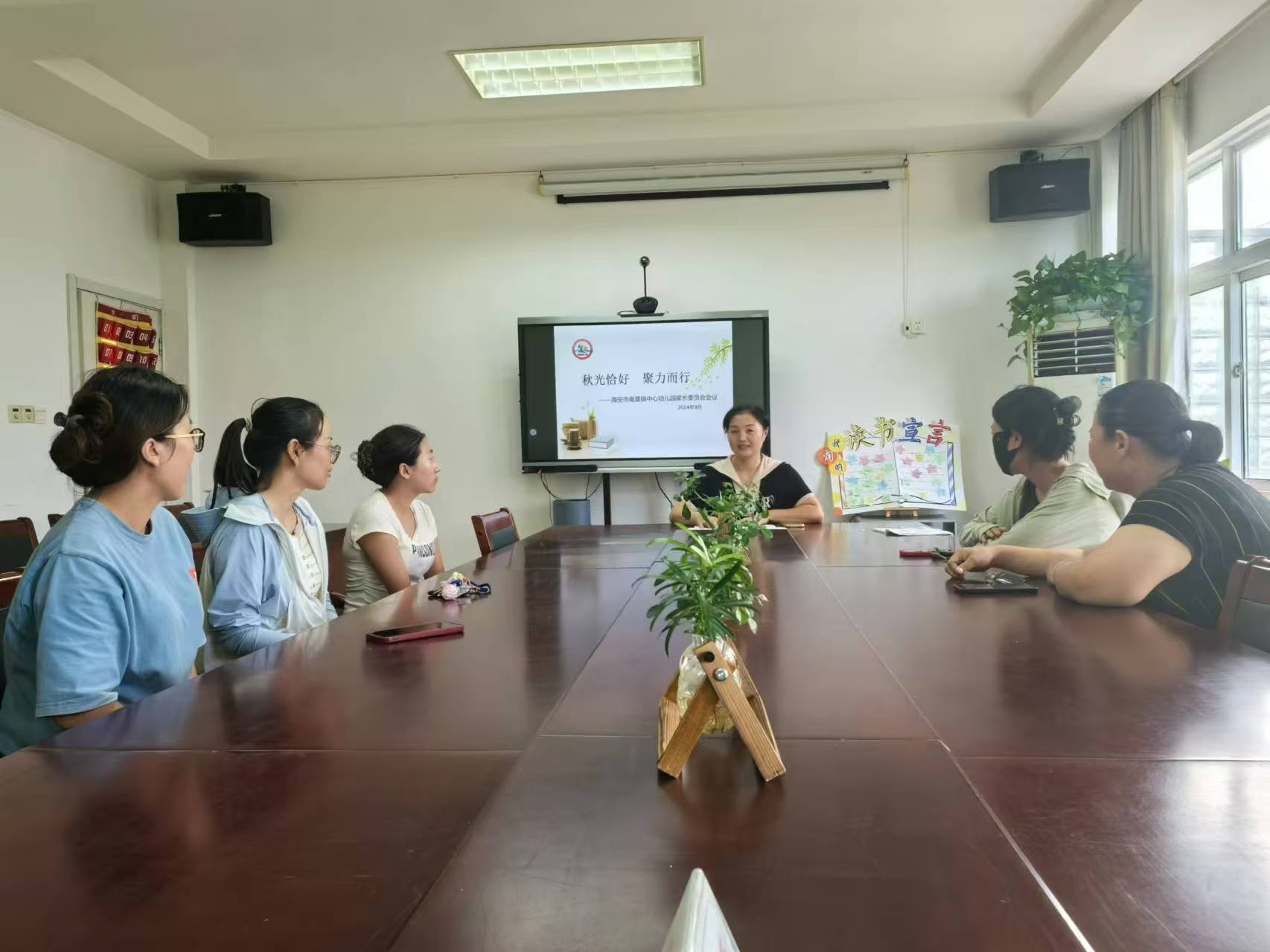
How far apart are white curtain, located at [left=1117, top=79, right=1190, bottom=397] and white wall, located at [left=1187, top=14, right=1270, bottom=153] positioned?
3.4 inches

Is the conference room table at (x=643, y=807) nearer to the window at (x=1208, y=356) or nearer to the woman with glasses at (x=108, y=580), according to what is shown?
the woman with glasses at (x=108, y=580)

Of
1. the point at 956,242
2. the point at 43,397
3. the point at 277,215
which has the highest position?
the point at 277,215

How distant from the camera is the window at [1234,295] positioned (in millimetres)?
3781

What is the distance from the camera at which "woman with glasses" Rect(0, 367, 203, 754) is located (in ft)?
4.21

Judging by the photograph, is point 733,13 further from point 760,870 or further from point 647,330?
point 760,870

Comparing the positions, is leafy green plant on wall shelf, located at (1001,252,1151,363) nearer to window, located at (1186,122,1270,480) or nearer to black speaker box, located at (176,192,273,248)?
window, located at (1186,122,1270,480)

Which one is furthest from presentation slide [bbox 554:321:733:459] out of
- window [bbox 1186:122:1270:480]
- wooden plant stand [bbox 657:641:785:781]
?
wooden plant stand [bbox 657:641:785:781]

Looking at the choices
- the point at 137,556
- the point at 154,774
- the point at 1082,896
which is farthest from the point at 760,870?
the point at 137,556

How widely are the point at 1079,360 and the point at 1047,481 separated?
238 centimetres

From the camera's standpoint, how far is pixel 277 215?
542 centimetres

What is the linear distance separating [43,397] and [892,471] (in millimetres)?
4969

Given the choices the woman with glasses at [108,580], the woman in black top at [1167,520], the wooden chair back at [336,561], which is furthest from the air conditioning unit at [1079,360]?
the woman with glasses at [108,580]

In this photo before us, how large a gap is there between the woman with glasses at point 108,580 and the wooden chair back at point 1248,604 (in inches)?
79.6

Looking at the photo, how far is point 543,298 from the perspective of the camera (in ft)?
17.5
